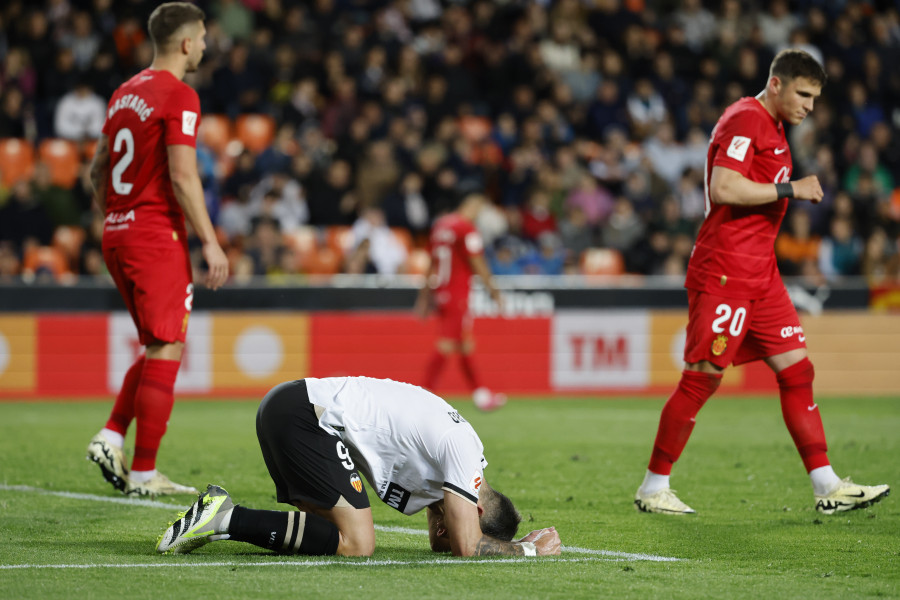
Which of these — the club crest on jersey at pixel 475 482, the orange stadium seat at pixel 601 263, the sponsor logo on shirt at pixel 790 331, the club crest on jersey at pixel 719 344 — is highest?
the orange stadium seat at pixel 601 263

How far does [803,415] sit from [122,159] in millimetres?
3922

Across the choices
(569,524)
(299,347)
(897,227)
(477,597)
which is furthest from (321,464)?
(897,227)

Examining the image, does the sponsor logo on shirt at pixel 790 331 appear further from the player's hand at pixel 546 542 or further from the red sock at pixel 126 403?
the red sock at pixel 126 403

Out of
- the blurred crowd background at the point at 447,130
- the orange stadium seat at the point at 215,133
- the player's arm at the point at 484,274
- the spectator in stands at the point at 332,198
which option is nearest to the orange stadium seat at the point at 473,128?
the blurred crowd background at the point at 447,130

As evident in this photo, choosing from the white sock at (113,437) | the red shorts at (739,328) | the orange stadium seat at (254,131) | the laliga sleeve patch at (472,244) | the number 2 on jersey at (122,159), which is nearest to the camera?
the red shorts at (739,328)

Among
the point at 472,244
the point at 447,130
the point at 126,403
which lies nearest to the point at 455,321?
the point at 472,244

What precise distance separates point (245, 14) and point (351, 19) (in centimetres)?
157

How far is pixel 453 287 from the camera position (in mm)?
13664

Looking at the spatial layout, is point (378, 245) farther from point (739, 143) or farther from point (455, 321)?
point (739, 143)

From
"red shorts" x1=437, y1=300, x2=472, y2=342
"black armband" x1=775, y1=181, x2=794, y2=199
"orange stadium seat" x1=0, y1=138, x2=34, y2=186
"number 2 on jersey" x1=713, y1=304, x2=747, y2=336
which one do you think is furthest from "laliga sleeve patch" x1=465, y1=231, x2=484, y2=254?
"black armband" x1=775, y1=181, x2=794, y2=199

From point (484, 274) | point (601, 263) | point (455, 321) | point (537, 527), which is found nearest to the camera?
point (537, 527)

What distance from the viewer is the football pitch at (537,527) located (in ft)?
14.8

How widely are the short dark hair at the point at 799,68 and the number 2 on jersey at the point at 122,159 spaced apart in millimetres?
3451

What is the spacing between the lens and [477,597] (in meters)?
4.29
